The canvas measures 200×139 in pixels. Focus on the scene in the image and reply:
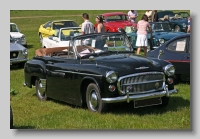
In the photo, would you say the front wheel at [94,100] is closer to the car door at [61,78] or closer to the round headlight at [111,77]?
the round headlight at [111,77]

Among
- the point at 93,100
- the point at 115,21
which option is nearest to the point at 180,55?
the point at 93,100

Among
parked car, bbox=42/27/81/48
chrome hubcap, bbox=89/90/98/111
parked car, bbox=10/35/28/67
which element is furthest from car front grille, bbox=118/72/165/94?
parked car, bbox=42/27/81/48

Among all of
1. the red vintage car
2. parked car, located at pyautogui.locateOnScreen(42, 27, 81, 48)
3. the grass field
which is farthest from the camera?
the red vintage car

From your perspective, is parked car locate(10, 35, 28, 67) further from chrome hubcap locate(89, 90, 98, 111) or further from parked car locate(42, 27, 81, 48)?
chrome hubcap locate(89, 90, 98, 111)

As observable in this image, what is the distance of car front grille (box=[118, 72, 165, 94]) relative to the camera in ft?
26.6

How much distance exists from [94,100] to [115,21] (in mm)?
13971

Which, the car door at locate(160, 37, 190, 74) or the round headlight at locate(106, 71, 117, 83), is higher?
the car door at locate(160, 37, 190, 74)

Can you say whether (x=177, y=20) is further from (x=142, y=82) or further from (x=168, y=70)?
(x=142, y=82)

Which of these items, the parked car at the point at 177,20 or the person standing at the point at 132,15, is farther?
the parked car at the point at 177,20

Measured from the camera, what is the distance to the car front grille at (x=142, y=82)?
8117 millimetres

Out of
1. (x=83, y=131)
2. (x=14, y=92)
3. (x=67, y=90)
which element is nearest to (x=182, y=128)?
(x=83, y=131)

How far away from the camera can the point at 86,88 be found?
866cm

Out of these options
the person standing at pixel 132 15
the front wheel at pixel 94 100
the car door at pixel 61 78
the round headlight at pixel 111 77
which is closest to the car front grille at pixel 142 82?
the round headlight at pixel 111 77

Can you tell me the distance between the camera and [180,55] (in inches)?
→ 432
